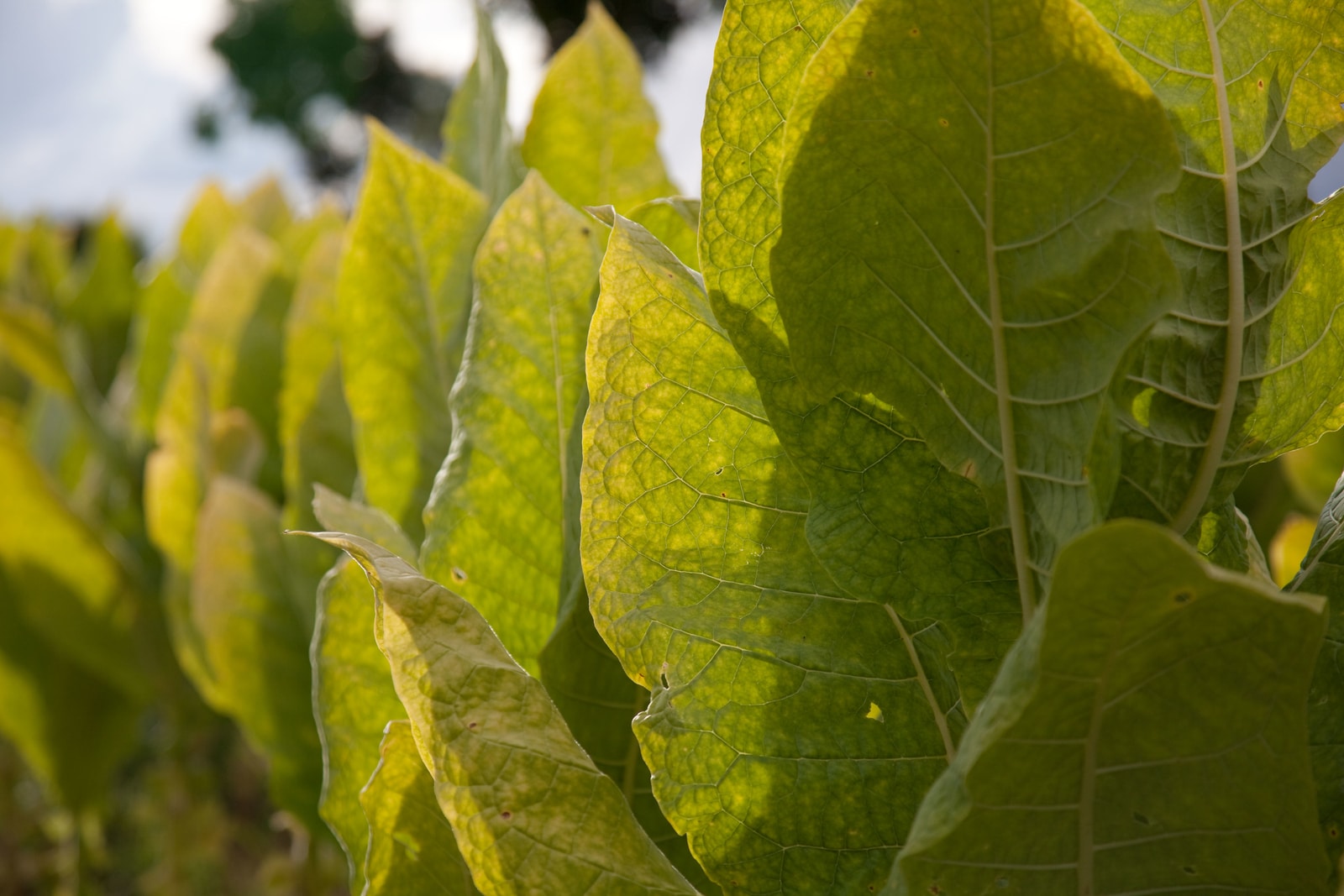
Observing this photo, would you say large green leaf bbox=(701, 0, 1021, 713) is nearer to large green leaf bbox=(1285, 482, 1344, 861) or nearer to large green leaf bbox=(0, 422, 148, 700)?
large green leaf bbox=(1285, 482, 1344, 861)

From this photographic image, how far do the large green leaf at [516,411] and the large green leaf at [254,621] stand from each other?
66 centimetres

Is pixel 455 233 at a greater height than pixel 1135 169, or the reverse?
pixel 1135 169

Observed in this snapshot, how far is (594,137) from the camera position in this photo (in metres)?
1.11

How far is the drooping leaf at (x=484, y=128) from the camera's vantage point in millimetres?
1043

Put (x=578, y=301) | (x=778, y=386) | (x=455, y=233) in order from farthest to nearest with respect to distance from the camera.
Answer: (x=455, y=233) → (x=578, y=301) → (x=778, y=386)

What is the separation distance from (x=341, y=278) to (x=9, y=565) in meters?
1.23

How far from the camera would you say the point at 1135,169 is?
0.55 meters

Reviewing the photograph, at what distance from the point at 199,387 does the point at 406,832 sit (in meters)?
1.14

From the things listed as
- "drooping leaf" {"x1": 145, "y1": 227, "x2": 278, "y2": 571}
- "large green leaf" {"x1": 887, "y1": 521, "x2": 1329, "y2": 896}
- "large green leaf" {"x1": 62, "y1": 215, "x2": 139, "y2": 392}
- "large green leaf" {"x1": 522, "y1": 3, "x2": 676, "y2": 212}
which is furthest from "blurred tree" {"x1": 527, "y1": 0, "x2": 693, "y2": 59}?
"large green leaf" {"x1": 887, "y1": 521, "x2": 1329, "y2": 896}

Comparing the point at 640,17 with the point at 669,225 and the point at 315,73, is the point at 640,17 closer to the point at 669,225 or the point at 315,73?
the point at 315,73

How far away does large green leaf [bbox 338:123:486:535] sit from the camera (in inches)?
41.6

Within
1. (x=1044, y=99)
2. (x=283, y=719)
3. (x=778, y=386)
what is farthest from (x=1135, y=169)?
(x=283, y=719)

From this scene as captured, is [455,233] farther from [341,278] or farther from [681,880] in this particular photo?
[681,880]

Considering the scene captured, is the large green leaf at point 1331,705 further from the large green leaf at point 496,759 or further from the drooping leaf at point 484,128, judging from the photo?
the drooping leaf at point 484,128
